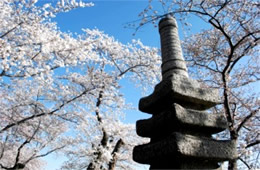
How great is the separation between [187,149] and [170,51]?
1.64 metres

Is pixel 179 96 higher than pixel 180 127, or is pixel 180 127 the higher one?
pixel 179 96

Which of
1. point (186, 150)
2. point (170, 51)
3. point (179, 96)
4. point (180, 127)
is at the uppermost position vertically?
point (170, 51)

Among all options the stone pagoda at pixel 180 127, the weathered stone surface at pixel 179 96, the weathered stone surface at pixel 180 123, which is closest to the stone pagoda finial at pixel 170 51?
the stone pagoda at pixel 180 127

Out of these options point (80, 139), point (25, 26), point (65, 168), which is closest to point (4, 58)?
point (25, 26)

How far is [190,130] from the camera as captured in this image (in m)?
2.69

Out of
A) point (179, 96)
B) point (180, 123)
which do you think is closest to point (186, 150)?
point (180, 123)

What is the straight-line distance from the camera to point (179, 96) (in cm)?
276

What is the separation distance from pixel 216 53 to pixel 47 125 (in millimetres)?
9686

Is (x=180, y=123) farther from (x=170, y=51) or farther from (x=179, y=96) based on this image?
(x=170, y=51)

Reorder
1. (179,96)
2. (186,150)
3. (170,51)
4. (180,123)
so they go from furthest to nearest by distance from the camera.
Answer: (170,51)
(179,96)
(180,123)
(186,150)

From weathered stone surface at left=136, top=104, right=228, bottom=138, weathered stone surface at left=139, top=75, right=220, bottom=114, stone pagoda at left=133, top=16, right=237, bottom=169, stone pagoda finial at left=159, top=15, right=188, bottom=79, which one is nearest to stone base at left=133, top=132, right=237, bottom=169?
stone pagoda at left=133, top=16, right=237, bottom=169

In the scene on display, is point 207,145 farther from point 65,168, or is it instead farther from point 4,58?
point 65,168

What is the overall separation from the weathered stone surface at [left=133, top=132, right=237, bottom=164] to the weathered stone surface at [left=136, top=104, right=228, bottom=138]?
168 millimetres

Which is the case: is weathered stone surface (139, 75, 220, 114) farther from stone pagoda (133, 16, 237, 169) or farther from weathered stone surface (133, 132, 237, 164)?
weathered stone surface (133, 132, 237, 164)
